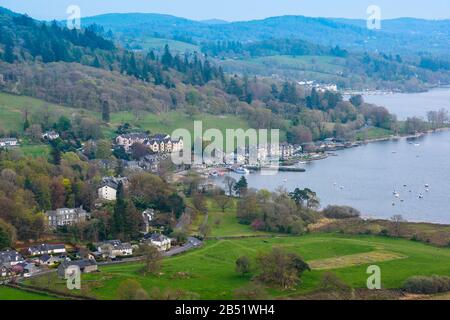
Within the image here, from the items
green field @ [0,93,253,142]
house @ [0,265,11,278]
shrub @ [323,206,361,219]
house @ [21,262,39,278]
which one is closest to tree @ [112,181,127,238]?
house @ [21,262,39,278]

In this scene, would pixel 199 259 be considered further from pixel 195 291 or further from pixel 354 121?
pixel 354 121

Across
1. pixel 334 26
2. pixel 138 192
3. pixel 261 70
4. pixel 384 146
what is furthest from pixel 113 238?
pixel 334 26

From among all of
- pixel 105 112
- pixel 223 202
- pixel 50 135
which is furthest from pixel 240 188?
pixel 105 112

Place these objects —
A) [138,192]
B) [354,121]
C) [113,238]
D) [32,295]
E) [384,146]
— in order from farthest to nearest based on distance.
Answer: [354,121] → [384,146] → [138,192] → [113,238] → [32,295]

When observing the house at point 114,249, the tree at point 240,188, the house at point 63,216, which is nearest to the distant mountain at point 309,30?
the tree at point 240,188

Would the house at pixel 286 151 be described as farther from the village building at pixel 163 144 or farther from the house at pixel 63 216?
the house at pixel 63 216

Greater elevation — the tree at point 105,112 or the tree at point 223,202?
the tree at point 105,112

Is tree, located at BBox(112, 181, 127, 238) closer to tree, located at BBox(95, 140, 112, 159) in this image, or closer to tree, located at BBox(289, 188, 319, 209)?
tree, located at BBox(289, 188, 319, 209)
